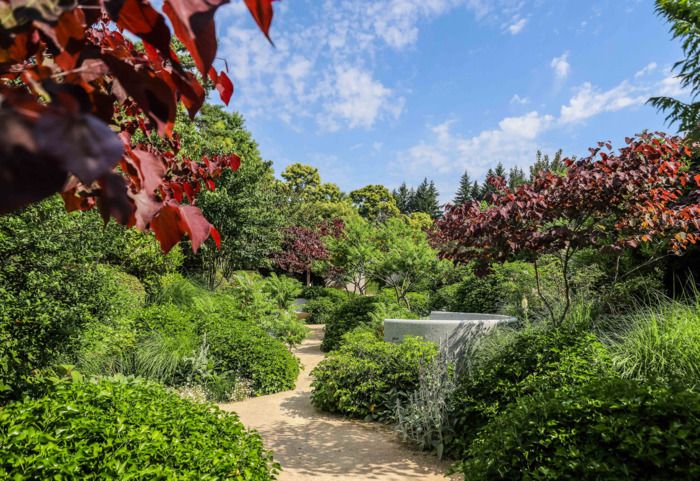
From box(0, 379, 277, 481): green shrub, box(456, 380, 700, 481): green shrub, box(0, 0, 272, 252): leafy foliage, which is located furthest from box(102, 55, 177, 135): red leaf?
box(456, 380, 700, 481): green shrub

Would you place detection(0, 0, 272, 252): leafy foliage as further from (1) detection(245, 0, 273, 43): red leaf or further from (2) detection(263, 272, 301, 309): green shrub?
(2) detection(263, 272, 301, 309): green shrub

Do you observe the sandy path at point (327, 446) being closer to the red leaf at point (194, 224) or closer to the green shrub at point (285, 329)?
the green shrub at point (285, 329)

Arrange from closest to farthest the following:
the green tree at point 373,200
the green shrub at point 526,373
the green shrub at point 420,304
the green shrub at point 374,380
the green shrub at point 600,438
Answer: the green shrub at point 600,438 → the green shrub at point 526,373 → the green shrub at point 374,380 → the green shrub at point 420,304 → the green tree at point 373,200

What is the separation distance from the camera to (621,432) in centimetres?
221

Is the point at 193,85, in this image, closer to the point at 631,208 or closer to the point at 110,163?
the point at 110,163

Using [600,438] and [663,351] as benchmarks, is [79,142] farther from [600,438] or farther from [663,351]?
[663,351]

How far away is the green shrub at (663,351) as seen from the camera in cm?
344

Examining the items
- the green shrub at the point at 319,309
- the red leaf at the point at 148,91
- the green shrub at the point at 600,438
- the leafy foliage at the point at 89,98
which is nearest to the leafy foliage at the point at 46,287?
the green shrub at the point at 600,438

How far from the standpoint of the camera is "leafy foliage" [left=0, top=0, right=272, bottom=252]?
1.25 ft

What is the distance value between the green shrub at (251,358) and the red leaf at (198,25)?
20.5ft

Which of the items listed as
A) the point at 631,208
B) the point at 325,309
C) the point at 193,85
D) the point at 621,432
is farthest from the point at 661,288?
the point at 325,309

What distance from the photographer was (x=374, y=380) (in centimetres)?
551

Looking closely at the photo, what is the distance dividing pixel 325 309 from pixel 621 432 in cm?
1359

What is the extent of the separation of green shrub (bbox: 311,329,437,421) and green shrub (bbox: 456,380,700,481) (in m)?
2.51
